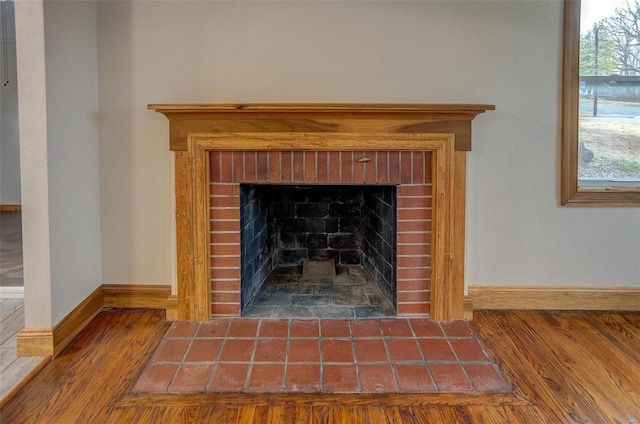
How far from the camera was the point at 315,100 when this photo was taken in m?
2.48

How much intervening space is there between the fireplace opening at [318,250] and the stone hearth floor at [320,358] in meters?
0.18

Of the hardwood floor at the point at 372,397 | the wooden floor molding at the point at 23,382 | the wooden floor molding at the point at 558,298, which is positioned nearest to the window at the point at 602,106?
the wooden floor molding at the point at 558,298

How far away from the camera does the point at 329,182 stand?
2418 mm

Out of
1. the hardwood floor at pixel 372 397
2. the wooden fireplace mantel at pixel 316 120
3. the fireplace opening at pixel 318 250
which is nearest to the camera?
the hardwood floor at pixel 372 397

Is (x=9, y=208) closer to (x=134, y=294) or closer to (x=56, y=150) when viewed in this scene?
(x=134, y=294)

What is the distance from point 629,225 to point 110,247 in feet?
9.46

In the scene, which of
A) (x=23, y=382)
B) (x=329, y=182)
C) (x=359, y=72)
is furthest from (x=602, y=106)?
(x=23, y=382)

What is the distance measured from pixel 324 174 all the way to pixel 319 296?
2.45ft

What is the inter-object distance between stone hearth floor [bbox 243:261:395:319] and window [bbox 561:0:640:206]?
1199 mm

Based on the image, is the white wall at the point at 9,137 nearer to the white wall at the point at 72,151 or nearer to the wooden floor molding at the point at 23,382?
the white wall at the point at 72,151

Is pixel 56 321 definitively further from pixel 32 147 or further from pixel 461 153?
pixel 461 153

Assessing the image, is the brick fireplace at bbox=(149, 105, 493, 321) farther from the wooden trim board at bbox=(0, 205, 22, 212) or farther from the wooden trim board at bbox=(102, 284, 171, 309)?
the wooden trim board at bbox=(0, 205, 22, 212)

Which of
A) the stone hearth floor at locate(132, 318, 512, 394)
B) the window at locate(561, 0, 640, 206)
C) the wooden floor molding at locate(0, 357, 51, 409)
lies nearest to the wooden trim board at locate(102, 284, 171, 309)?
the stone hearth floor at locate(132, 318, 512, 394)

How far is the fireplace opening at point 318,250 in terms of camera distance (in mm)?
2568
